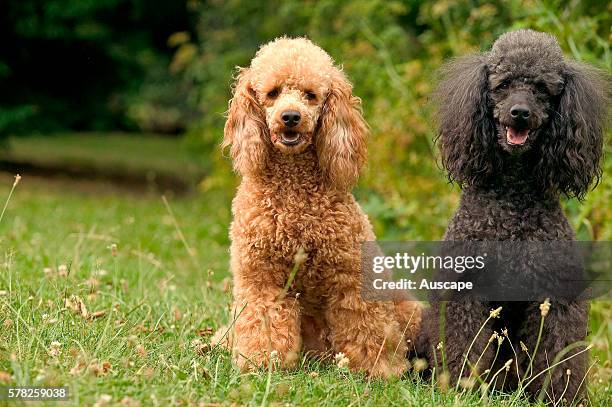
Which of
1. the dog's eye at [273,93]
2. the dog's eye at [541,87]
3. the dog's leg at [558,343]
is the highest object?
the dog's eye at [541,87]

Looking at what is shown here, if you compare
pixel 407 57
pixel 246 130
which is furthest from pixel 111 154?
pixel 246 130

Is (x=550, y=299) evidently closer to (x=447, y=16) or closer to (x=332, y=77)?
(x=332, y=77)

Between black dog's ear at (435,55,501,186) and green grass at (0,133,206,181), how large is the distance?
26.2ft

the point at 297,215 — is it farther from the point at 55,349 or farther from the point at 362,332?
the point at 55,349

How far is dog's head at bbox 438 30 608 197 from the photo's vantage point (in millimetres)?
2965

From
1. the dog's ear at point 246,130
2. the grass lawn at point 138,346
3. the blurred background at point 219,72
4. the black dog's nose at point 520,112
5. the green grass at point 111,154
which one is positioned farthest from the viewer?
the green grass at point 111,154

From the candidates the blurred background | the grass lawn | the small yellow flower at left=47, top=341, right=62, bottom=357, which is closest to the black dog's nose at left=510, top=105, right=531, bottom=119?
the blurred background

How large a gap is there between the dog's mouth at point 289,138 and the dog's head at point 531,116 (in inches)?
25.8

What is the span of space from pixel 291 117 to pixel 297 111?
0.03 m

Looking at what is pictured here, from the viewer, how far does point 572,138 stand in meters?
3.01

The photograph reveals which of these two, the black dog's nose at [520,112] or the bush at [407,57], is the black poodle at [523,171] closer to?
the black dog's nose at [520,112]

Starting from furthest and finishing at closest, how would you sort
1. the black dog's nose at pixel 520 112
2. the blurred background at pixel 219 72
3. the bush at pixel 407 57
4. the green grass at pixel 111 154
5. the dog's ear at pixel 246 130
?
the green grass at pixel 111 154
the blurred background at pixel 219 72
the bush at pixel 407 57
the dog's ear at pixel 246 130
the black dog's nose at pixel 520 112

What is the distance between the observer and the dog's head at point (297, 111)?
9.99 feet

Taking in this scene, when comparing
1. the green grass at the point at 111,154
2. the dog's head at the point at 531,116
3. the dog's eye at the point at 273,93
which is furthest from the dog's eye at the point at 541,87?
the green grass at the point at 111,154
